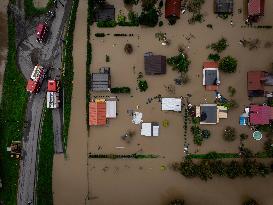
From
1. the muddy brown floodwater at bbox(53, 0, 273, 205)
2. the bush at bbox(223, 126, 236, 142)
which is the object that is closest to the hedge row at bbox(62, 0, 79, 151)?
the muddy brown floodwater at bbox(53, 0, 273, 205)

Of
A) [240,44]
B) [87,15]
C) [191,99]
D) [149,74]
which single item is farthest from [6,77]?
[240,44]

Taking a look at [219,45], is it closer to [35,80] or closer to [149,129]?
[149,129]

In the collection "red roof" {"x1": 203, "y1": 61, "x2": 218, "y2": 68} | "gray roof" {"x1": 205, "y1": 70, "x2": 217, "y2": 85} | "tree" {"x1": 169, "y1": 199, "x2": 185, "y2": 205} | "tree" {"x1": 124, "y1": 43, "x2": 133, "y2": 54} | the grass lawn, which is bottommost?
"tree" {"x1": 169, "y1": 199, "x2": 185, "y2": 205}

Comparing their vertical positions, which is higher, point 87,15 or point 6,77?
point 87,15

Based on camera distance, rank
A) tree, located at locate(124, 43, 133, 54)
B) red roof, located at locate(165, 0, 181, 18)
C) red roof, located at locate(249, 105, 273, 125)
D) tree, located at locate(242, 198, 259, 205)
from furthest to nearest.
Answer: tree, located at locate(124, 43, 133, 54)
red roof, located at locate(165, 0, 181, 18)
red roof, located at locate(249, 105, 273, 125)
tree, located at locate(242, 198, 259, 205)

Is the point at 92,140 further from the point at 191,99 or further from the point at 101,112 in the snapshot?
the point at 191,99

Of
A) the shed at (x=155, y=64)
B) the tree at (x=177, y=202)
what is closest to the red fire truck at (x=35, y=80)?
the shed at (x=155, y=64)

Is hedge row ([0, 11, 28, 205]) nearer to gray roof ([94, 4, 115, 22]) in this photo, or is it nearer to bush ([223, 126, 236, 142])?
gray roof ([94, 4, 115, 22])
